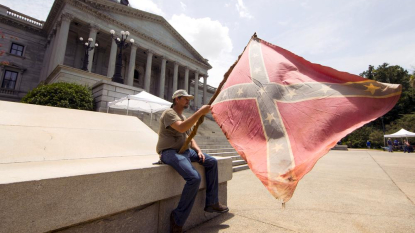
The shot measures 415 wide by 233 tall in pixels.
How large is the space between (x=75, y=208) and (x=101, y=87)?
12304 millimetres

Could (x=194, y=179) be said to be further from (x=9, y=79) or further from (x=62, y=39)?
(x=9, y=79)

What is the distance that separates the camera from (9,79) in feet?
70.1

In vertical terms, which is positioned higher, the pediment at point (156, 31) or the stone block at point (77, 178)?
the pediment at point (156, 31)

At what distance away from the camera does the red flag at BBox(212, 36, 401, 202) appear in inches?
69.0

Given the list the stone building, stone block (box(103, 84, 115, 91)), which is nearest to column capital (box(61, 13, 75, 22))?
the stone building

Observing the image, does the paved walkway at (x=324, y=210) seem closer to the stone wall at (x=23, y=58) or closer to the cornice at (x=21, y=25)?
the stone wall at (x=23, y=58)

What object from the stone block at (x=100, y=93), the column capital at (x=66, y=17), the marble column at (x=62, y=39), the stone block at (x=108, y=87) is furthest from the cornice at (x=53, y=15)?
the stone block at (x=108, y=87)

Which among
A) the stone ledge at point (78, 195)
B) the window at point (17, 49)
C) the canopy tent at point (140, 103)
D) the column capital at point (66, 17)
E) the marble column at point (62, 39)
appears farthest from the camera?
the window at point (17, 49)

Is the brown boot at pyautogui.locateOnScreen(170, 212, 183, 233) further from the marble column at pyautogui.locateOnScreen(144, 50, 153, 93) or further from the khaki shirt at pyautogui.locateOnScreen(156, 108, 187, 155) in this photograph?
the marble column at pyautogui.locateOnScreen(144, 50, 153, 93)

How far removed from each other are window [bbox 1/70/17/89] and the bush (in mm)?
15717

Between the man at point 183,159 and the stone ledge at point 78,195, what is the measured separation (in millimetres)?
153

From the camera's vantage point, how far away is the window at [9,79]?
2114 centimetres

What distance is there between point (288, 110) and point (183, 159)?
1.30m

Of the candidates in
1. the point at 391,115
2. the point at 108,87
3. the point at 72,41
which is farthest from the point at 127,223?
the point at 391,115
